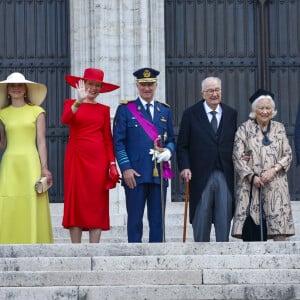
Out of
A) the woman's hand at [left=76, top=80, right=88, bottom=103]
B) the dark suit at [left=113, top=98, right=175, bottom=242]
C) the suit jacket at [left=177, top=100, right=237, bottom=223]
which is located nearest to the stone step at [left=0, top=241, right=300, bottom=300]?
the dark suit at [left=113, top=98, right=175, bottom=242]

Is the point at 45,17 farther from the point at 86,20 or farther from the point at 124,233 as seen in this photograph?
the point at 124,233

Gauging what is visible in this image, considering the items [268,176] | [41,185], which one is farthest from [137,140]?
[268,176]

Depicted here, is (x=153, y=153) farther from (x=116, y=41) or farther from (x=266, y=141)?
(x=116, y=41)

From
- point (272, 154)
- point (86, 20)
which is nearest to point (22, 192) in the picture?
point (272, 154)

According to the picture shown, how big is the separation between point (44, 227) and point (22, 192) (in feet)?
1.34

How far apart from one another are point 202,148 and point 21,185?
1.81 m

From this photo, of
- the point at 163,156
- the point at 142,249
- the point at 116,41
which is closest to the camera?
the point at 142,249

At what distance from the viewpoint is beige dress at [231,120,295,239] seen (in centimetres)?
1277

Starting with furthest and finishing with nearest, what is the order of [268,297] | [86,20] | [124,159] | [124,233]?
[86,20] → [124,233] → [124,159] → [268,297]

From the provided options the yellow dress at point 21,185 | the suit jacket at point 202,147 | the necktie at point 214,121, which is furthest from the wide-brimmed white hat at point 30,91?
the necktie at point 214,121

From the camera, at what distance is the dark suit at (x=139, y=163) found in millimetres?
12844

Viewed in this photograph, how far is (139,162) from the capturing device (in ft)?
42.4

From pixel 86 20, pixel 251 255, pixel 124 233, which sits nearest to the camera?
pixel 251 255

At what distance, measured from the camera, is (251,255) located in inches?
444
